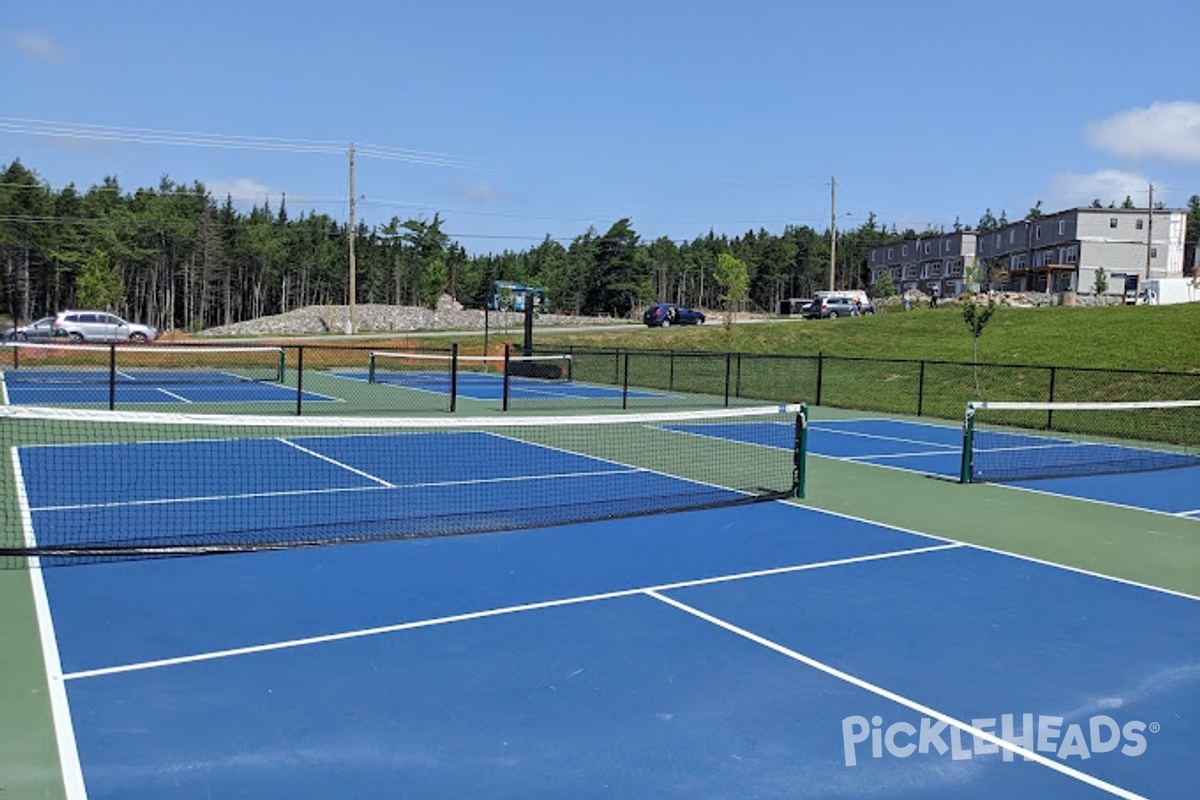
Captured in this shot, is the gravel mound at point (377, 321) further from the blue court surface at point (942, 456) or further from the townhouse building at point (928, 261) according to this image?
the blue court surface at point (942, 456)

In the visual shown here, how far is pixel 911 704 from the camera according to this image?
591 cm

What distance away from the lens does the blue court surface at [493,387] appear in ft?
100

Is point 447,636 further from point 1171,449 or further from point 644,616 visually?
point 1171,449

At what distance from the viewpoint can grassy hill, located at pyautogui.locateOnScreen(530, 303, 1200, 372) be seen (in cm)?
3625

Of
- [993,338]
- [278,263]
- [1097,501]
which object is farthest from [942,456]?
[278,263]

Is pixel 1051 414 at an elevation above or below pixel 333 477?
above

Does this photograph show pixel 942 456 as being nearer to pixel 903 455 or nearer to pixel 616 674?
pixel 903 455

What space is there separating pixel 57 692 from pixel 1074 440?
20.1 m

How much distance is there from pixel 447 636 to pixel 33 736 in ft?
8.54

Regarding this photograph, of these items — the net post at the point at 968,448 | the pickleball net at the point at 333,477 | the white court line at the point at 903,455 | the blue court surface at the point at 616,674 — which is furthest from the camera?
the white court line at the point at 903,455

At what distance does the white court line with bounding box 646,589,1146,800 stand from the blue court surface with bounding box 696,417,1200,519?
7.93m

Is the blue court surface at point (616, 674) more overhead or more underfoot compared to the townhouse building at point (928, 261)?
more underfoot

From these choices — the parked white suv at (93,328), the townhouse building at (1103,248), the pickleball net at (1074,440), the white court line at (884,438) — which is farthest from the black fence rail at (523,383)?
the townhouse building at (1103,248)

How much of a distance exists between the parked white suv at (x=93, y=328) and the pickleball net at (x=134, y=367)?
20.6 ft
